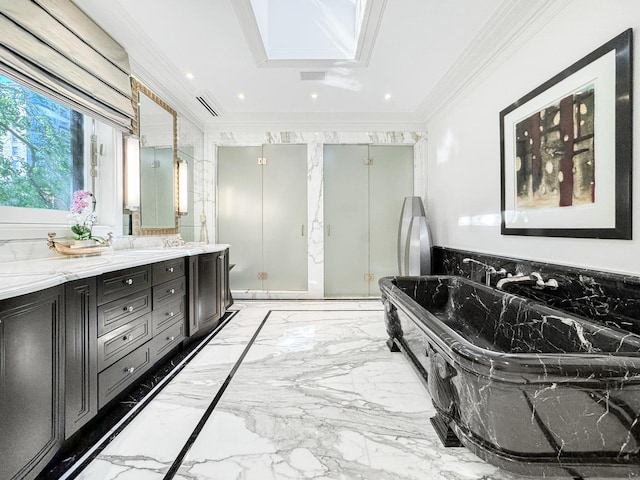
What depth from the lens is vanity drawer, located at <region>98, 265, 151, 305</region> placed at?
5.01 feet

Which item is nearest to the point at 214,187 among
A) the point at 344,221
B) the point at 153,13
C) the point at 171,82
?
the point at 171,82

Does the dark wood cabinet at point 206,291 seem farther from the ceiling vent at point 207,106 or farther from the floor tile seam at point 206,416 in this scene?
the ceiling vent at point 207,106

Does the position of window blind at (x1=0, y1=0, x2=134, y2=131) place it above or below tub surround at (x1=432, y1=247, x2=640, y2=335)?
above

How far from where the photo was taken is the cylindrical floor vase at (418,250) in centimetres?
363

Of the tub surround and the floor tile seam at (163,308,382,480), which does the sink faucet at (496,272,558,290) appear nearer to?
the tub surround

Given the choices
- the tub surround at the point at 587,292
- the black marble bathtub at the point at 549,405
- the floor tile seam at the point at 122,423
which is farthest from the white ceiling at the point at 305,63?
the floor tile seam at the point at 122,423

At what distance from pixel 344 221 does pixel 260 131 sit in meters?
1.80

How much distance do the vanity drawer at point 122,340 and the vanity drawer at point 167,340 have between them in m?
0.12

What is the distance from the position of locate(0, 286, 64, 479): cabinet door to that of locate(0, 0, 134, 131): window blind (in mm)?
1337

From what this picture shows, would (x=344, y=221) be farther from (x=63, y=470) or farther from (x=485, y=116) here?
(x=63, y=470)

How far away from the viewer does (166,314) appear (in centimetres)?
221

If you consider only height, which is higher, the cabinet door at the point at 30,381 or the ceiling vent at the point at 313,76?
the ceiling vent at the point at 313,76

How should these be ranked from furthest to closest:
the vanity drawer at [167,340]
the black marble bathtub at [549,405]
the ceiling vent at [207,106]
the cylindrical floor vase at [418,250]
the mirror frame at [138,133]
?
the cylindrical floor vase at [418,250], the ceiling vent at [207,106], the mirror frame at [138,133], the vanity drawer at [167,340], the black marble bathtub at [549,405]

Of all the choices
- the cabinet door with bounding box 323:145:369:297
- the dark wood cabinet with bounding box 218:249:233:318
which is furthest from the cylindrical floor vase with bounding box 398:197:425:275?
the dark wood cabinet with bounding box 218:249:233:318
